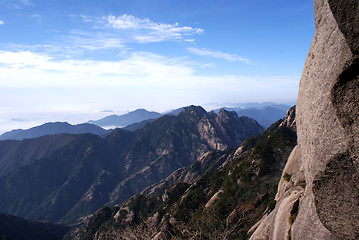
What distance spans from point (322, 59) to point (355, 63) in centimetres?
215

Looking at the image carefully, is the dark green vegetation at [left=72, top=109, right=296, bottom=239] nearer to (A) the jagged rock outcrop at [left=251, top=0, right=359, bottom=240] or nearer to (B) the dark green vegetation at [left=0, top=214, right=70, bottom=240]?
(A) the jagged rock outcrop at [left=251, top=0, right=359, bottom=240]

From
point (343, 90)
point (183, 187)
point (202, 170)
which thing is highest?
point (343, 90)

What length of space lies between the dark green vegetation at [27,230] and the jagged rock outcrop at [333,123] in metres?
206

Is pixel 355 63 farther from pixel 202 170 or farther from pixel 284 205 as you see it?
pixel 202 170

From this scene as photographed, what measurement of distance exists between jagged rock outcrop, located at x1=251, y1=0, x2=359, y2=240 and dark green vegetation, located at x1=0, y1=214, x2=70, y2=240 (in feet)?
676

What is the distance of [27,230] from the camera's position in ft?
564

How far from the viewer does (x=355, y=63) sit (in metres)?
7.91

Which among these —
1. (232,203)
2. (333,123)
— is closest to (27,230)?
(232,203)

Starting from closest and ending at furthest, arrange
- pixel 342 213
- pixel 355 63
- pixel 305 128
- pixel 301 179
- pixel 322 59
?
1. pixel 355 63
2. pixel 342 213
3. pixel 322 59
4. pixel 305 128
5. pixel 301 179

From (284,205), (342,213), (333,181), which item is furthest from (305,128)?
(284,205)

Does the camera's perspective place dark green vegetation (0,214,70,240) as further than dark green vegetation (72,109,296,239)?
Yes

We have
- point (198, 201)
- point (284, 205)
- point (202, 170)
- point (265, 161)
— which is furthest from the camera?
point (202, 170)

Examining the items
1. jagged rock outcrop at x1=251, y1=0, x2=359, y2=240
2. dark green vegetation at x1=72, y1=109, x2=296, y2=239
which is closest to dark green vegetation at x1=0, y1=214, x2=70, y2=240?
dark green vegetation at x1=72, y1=109, x2=296, y2=239

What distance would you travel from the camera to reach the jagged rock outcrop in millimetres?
8055
